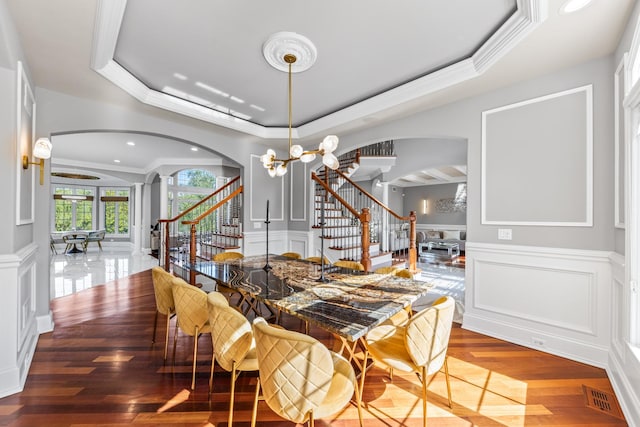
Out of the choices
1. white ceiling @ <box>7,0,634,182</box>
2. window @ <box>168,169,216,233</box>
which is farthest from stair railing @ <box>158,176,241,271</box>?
white ceiling @ <box>7,0,634,182</box>

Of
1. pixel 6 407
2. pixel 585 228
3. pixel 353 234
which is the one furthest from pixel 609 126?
pixel 6 407

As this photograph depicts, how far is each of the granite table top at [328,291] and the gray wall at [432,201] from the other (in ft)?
30.7

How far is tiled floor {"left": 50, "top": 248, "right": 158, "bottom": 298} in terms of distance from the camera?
5195 millimetres

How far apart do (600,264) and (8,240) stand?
4773 mm

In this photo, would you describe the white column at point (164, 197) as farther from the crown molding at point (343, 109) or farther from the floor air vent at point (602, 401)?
the floor air vent at point (602, 401)

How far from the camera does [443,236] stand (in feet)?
33.9

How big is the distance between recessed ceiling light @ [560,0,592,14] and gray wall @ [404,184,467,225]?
371 inches

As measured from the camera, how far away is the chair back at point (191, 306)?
209 cm

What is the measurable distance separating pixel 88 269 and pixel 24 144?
5.70 meters

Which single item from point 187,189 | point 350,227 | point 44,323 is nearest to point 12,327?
point 44,323

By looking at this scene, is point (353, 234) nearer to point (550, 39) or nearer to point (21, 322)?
point (550, 39)

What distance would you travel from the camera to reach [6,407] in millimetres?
1867

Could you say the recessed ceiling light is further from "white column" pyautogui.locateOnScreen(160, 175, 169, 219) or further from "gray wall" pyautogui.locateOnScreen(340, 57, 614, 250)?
"white column" pyautogui.locateOnScreen(160, 175, 169, 219)

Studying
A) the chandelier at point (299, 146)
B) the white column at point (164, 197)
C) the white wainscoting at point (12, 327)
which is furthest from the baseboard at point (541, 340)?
the white column at point (164, 197)
